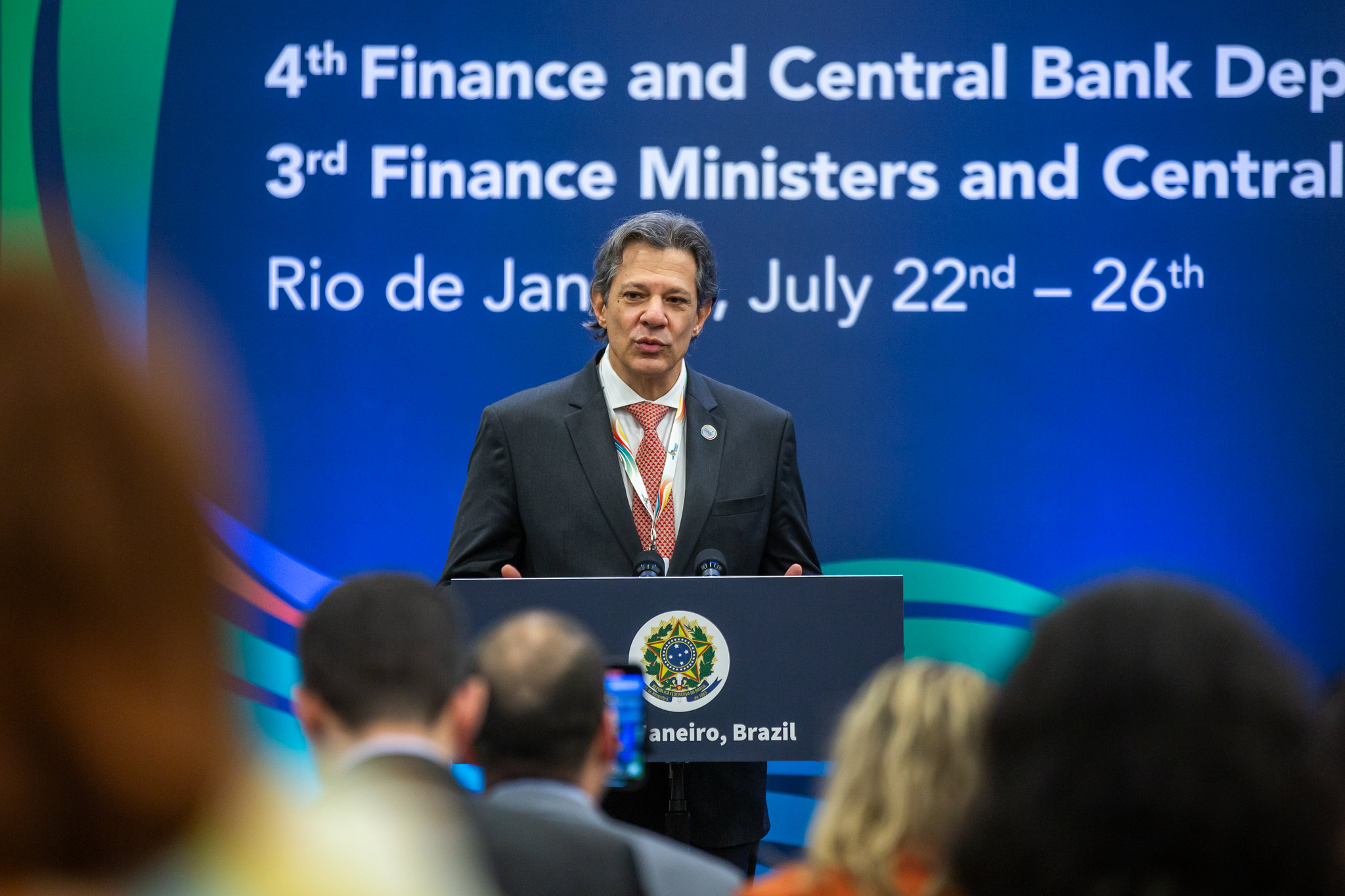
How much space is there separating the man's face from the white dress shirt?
0.02m

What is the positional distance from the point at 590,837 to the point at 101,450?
124cm

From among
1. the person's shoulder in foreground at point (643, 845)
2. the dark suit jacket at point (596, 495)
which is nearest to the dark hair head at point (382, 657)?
the person's shoulder in foreground at point (643, 845)

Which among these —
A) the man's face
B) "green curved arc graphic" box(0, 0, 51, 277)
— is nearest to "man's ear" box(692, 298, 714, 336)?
the man's face

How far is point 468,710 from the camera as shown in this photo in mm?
1959

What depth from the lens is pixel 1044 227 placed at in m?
5.07

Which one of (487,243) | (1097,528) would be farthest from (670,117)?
(1097,528)

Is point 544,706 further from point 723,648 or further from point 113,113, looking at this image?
point 113,113

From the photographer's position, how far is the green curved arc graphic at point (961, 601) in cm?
505

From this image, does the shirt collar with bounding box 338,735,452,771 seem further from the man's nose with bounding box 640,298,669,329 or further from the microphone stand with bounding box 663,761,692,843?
the man's nose with bounding box 640,298,669,329

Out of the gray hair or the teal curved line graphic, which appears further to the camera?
the teal curved line graphic

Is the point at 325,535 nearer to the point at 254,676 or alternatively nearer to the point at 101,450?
the point at 254,676

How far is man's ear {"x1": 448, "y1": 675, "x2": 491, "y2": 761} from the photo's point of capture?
1.94m

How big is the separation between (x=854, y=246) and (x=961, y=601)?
49.8 inches

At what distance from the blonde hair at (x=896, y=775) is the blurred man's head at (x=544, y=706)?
→ 460 mm
